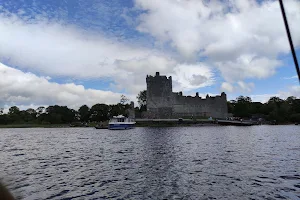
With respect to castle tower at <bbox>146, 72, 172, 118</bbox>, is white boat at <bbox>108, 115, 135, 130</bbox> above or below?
below

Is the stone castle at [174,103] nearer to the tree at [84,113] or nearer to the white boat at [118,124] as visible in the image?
the white boat at [118,124]

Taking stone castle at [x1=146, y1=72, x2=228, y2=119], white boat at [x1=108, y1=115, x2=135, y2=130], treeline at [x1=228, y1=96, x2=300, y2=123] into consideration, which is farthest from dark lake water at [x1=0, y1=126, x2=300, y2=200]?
treeline at [x1=228, y1=96, x2=300, y2=123]

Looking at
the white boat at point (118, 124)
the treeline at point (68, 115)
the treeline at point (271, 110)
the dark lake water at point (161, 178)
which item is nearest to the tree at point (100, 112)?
the treeline at point (68, 115)

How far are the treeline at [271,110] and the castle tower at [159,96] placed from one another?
45.6 meters

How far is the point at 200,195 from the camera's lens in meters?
12.7

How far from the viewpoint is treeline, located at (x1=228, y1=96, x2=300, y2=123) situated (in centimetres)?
12862

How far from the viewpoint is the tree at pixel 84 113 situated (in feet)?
540

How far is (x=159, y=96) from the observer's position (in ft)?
401

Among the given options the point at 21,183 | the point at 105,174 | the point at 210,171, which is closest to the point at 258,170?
the point at 210,171

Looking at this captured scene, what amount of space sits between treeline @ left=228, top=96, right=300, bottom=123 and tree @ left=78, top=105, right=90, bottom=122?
3241 inches

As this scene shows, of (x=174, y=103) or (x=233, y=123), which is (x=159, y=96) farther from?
(x=233, y=123)

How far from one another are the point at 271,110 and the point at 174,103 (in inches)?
2138

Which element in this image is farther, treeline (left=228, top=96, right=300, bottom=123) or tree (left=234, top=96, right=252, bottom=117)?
tree (left=234, top=96, right=252, bottom=117)

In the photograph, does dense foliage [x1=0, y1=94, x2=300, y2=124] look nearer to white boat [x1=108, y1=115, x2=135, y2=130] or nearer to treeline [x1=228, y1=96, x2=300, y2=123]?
treeline [x1=228, y1=96, x2=300, y2=123]
